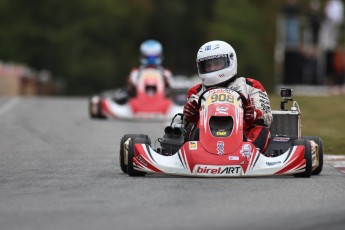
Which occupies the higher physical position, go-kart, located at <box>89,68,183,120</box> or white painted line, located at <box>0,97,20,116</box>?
go-kart, located at <box>89,68,183,120</box>

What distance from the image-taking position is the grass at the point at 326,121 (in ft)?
63.3

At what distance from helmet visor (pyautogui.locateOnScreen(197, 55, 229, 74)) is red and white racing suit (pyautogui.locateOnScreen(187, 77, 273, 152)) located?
22 cm

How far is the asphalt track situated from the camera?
9.67 metres

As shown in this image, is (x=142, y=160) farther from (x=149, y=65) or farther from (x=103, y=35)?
(x=103, y=35)

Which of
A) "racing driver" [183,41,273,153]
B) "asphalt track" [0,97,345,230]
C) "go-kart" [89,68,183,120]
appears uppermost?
"racing driver" [183,41,273,153]

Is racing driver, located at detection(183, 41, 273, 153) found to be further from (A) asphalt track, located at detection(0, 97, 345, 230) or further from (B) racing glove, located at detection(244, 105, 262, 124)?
(A) asphalt track, located at detection(0, 97, 345, 230)

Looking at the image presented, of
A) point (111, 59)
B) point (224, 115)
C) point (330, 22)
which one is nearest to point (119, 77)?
point (111, 59)

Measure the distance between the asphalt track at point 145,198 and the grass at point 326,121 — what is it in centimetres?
389

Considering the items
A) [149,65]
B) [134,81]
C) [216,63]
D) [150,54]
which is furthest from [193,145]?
[150,54]

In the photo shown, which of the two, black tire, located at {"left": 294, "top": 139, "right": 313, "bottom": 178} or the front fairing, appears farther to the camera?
black tire, located at {"left": 294, "top": 139, "right": 313, "bottom": 178}

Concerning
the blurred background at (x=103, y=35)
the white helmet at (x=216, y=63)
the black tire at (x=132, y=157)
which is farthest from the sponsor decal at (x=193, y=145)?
the blurred background at (x=103, y=35)

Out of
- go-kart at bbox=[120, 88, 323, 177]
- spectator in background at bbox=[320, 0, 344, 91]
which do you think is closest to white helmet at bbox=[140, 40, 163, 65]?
go-kart at bbox=[120, 88, 323, 177]

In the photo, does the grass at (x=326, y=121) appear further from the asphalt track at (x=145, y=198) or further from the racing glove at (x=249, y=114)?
the racing glove at (x=249, y=114)

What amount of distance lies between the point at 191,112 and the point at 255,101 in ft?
2.36
